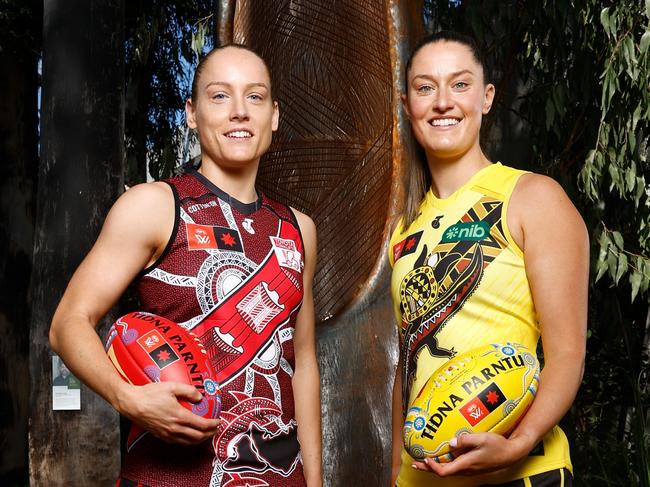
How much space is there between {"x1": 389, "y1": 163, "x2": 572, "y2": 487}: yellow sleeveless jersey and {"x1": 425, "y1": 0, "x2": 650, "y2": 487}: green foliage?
2955 mm

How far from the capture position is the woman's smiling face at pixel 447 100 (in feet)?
7.14

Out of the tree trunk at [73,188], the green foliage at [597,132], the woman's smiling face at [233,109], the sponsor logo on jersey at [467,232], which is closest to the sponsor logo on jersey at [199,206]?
the woman's smiling face at [233,109]

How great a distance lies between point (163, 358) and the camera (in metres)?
1.93

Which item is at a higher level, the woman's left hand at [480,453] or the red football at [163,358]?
the red football at [163,358]

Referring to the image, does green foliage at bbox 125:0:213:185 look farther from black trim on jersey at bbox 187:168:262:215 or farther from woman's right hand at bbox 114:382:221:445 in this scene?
woman's right hand at bbox 114:382:221:445

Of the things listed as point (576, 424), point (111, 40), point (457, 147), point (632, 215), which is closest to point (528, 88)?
point (632, 215)

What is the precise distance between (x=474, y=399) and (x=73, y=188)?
12.2ft

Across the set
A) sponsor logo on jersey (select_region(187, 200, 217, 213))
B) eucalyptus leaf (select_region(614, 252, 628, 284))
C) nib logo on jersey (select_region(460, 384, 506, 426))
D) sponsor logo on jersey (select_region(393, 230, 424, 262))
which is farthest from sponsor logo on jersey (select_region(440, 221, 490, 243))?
eucalyptus leaf (select_region(614, 252, 628, 284))

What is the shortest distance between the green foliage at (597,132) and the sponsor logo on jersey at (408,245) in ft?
9.38

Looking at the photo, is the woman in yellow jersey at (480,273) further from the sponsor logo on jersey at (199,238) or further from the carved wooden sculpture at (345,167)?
the carved wooden sculpture at (345,167)

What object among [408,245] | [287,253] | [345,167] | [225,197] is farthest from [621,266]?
[225,197]

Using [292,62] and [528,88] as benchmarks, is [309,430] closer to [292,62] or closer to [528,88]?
[292,62]

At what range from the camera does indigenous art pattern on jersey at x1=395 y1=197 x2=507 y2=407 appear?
6.66 ft

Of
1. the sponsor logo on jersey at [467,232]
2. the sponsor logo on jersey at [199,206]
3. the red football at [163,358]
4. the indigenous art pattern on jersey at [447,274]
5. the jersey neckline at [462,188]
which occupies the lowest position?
the red football at [163,358]
